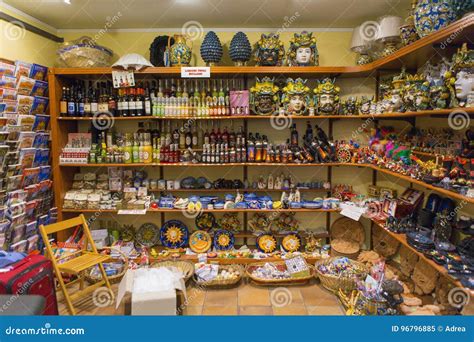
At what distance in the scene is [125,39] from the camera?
14.1ft

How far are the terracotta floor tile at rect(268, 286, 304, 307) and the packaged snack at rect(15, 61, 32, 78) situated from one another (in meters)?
3.30

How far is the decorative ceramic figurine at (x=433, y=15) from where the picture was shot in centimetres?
250

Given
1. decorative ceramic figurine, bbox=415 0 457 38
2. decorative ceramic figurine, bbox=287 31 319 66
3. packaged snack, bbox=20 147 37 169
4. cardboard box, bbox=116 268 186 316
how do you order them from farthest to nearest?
decorative ceramic figurine, bbox=287 31 319 66
packaged snack, bbox=20 147 37 169
cardboard box, bbox=116 268 186 316
decorative ceramic figurine, bbox=415 0 457 38

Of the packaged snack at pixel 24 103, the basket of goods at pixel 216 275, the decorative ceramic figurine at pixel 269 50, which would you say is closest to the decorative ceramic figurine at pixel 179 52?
the decorative ceramic figurine at pixel 269 50

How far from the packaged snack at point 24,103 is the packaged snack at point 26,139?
0.22 metres

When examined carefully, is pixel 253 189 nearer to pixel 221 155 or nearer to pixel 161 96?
pixel 221 155

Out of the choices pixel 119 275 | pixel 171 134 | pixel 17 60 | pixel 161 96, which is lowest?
pixel 119 275

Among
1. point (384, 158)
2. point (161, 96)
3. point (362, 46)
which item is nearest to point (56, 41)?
point (161, 96)

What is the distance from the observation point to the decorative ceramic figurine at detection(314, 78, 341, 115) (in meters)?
3.94

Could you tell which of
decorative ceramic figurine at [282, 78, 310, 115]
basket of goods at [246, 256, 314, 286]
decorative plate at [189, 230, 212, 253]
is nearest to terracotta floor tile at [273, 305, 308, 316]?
basket of goods at [246, 256, 314, 286]

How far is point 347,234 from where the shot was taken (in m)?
4.38

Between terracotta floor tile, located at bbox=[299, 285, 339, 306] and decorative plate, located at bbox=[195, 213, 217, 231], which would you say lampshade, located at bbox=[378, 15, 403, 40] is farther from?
decorative plate, located at bbox=[195, 213, 217, 231]

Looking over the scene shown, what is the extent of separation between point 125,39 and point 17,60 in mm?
1216

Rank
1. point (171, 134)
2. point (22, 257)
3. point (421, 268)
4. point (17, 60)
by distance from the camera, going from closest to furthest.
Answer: point (22, 257), point (421, 268), point (17, 60), point (171, 134)
